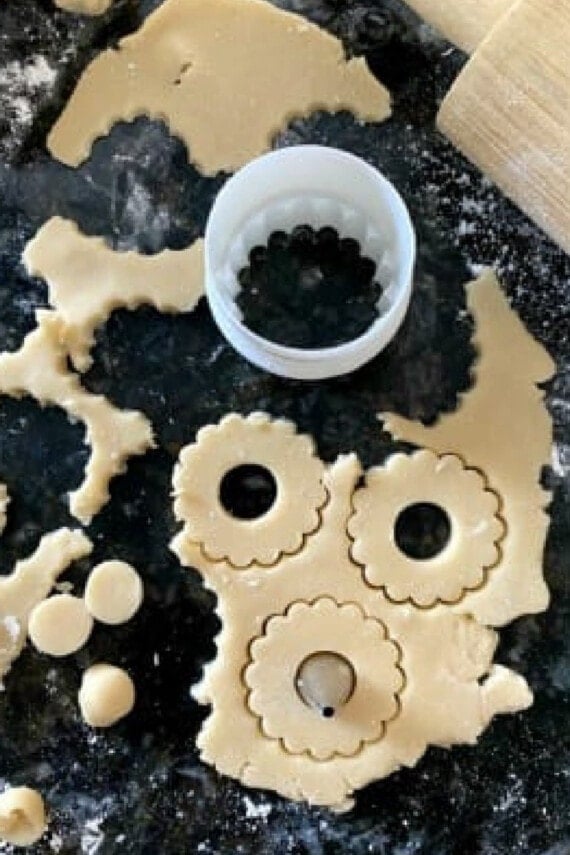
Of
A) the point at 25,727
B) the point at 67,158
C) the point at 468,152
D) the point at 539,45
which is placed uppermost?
the point at 539,45

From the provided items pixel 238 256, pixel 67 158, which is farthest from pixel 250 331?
pixel 67 158

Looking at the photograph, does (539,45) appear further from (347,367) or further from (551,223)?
(347,367)

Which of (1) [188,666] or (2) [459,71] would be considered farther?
(2) [459,71]

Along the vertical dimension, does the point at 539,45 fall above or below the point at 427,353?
above

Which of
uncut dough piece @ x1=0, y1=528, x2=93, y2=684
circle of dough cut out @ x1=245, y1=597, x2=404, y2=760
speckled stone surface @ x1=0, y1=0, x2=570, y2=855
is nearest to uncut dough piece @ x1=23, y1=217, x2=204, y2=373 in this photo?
speckled stone surface @ x1=0, y1=0, x2=570, y2=855

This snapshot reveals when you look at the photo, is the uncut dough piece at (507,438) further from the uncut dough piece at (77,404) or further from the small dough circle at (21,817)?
the small dough circle at (21,817)

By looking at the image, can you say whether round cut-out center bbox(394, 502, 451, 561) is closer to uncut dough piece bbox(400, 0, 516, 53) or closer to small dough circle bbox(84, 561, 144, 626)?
small dough circle bbox(84, 561, 144, 626)

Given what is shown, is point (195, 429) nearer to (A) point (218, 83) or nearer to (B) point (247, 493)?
(B) point (247, 493)
